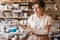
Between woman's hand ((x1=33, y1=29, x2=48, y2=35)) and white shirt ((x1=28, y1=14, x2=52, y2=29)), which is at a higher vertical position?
white shirt ((x1=28, y1=14, x2=52, y2=29))

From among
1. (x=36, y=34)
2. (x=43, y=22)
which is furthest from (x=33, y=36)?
(x=43, y=22)

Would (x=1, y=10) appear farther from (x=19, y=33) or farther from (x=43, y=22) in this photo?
(x=43, y=22)

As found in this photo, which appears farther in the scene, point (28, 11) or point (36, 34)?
point (28, 11)

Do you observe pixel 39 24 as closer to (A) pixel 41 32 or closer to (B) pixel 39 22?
(B) pixel 39 22

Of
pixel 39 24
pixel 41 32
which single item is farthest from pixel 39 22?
pixel 41 32

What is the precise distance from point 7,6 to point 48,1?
1020 millimetres

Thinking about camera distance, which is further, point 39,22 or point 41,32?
point 39,22

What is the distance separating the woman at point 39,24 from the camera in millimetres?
2072

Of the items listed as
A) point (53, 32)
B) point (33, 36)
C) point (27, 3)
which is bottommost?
point (53, 32)

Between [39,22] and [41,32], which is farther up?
[39,22]

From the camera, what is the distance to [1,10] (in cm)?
390

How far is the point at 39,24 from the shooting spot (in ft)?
7.05

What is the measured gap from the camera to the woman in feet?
6.80

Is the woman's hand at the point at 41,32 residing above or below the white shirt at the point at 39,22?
below
